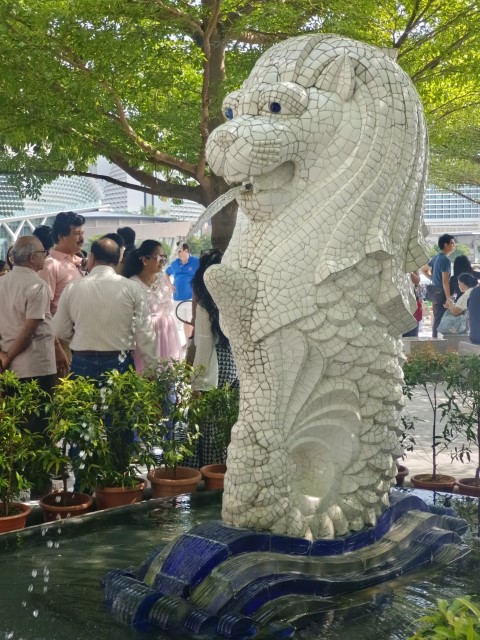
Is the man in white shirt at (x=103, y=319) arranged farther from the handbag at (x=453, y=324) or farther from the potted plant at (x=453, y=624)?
the handbag at (x=453, y=324)

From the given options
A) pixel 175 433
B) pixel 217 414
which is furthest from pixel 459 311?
pixel 175 433

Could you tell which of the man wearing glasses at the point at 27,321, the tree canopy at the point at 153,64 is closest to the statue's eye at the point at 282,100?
the man wearing glasses at the point at 27,321

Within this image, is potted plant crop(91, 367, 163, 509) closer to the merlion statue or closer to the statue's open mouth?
the merlion statue

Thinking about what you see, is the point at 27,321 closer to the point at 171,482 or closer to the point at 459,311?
the point at 171,482

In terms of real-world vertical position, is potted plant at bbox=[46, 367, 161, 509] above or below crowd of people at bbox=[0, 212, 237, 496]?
below

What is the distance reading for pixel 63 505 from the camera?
4.89 metres

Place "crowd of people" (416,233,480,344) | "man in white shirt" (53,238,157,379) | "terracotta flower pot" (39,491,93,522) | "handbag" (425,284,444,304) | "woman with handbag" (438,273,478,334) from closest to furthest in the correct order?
"terracotta flower pot" (39,491,93,522)
"man in white shirt" (53,238,157,379)
"woman with handbag" (438,273,478,334)
"crowd of people" (416,233,480,344)
"handbag" (425,284,444,304)

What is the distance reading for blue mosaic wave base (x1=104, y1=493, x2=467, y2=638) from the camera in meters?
3.34

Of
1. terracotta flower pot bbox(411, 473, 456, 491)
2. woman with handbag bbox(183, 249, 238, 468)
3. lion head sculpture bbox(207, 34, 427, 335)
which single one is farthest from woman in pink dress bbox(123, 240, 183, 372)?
lion head sculpture bbox(207, 34, 427, 335)

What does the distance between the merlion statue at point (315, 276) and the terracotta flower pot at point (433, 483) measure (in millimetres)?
1626

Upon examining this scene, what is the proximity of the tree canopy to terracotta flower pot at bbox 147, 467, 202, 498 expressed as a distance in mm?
3027

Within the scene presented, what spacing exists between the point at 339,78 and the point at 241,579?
7.53 ft

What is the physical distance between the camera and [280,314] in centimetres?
374

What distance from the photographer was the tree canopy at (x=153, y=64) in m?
6.49
